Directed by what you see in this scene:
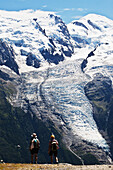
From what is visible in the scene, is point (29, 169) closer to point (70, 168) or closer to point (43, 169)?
point (43, 169)

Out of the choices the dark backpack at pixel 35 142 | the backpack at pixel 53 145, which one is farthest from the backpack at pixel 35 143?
the backpack at pixel 53 145

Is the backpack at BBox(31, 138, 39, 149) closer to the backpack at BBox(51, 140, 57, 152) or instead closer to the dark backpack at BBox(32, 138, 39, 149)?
the dark backpack at BBox(32, 138, 39, 149)

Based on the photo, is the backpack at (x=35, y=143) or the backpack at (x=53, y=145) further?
the backpack at (x=35, y=143)

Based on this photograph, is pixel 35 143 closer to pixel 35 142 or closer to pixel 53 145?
pixel 35 142

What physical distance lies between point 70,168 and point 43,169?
4256mm

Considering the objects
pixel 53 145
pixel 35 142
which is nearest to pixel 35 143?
pixel 35 142

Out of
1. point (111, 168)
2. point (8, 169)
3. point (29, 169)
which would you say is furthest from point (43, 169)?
point (111, 168)

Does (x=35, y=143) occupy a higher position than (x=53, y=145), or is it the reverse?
(x=35, y=143)

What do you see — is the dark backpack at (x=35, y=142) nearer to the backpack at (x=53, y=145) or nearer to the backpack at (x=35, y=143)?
the backpack at (x=35, y=143)

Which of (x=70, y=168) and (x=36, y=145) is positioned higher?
(x=36, y=145)

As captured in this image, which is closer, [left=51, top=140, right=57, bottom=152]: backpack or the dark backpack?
[left=51, top=140, right=57, bottom=152]: backpack

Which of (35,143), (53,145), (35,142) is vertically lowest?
(53,145)

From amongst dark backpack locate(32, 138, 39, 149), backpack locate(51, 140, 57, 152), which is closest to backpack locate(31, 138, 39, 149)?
dark backpack locate(32, 138, 39, 149)

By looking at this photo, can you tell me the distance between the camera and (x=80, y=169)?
51812mm
